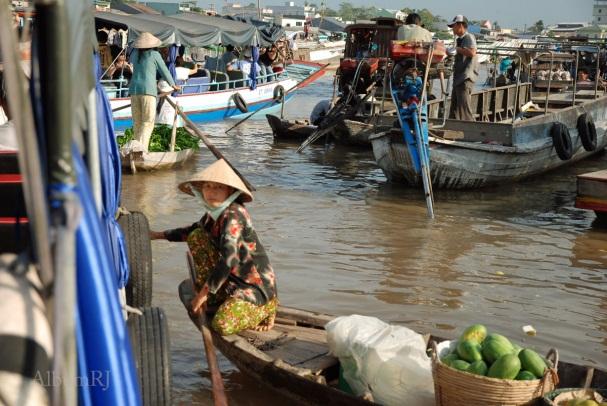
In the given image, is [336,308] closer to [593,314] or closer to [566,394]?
[593,314]

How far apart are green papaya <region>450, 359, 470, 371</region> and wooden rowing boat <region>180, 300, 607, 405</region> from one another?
42cm

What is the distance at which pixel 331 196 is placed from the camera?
11.5m

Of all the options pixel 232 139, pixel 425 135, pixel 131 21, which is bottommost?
pixel 232 139

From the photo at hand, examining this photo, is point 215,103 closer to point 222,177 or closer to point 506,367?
point 222,177

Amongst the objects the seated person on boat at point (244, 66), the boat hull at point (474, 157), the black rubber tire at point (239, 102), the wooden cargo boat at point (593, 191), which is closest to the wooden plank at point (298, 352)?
the wooden cargo boat at point (593, 191)

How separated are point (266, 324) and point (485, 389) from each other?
1.55 meters

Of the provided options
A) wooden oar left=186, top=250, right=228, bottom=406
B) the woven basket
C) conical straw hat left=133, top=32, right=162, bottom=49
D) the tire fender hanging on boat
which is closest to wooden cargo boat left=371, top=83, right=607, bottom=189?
conical straw hat left=133, top=32, right=162, bottom=49

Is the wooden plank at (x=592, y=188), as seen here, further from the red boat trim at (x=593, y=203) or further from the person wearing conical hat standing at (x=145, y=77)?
the person wearing conical hat standing at (x=145, y=77)

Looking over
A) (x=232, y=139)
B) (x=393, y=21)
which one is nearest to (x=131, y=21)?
(x=232, y=139)

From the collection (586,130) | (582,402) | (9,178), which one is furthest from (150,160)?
(582,402)

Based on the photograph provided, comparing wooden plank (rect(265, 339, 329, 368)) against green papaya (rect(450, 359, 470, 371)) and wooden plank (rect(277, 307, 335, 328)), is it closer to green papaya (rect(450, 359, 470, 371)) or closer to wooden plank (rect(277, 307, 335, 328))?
wooden plank (rect(277, 307, 335, 328))

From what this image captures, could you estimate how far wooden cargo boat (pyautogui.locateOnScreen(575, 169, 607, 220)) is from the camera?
9258mm

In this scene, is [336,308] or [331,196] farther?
[331,196]

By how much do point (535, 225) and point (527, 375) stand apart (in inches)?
251
